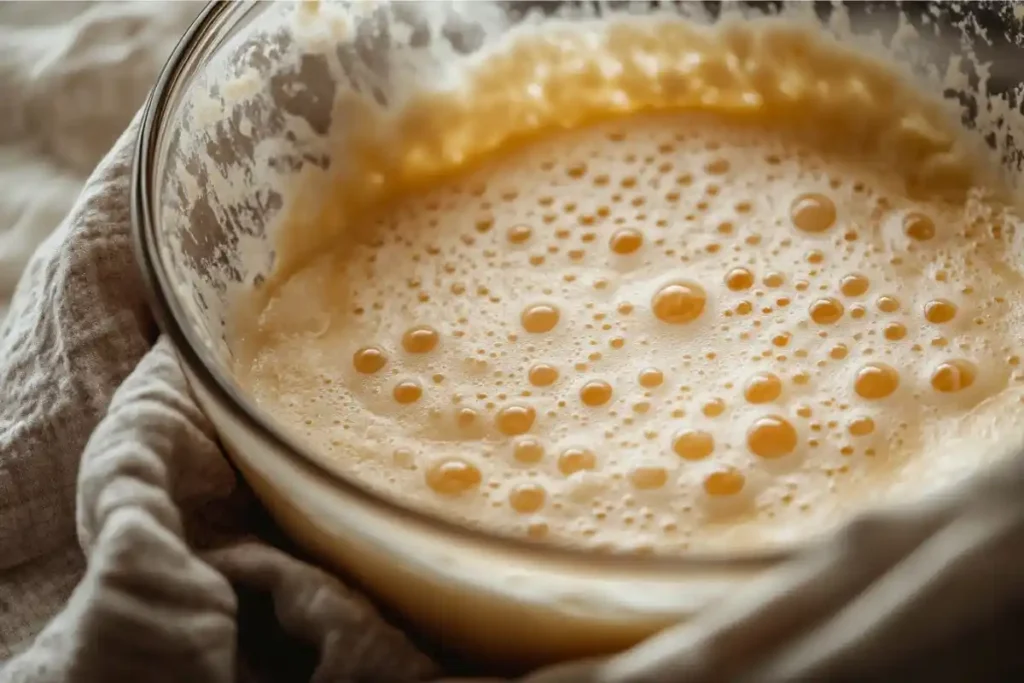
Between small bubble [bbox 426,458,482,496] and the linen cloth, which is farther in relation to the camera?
small bubble [bbox 426,458,482,496]

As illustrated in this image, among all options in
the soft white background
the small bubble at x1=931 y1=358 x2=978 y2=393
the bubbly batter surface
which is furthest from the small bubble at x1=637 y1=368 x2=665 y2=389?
the soft white background

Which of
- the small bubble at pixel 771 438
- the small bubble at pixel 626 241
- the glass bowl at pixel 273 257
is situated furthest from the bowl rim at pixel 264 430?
the small bubble at pixel 626 241

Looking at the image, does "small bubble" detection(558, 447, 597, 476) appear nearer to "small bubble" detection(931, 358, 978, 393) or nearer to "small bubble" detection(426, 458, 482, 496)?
"small bubble" detection(426, 458, 482, 496)

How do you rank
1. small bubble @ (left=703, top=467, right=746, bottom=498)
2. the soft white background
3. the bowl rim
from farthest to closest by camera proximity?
the soft white background
small bubble @ (left=703, top=467, right=746, bottom=498)
the bowl rim

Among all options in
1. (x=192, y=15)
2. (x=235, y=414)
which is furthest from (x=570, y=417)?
(x=192, y=15)

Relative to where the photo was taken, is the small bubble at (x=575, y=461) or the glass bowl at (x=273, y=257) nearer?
the glass bowl at (x=273, y=257)

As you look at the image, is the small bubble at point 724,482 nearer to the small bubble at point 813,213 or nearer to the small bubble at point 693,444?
the small bubble at point 693,444
